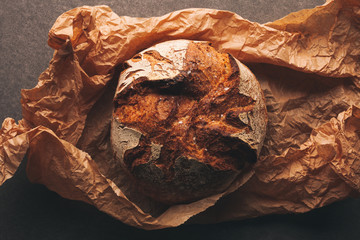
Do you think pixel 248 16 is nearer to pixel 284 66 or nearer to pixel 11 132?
pixel 284 66

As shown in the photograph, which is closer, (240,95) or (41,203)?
(240,95)

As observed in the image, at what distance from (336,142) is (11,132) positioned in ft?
3.30

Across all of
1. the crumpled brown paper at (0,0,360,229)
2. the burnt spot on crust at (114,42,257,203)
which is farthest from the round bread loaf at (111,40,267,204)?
the crumpled brown paper at (0,0,360,229)

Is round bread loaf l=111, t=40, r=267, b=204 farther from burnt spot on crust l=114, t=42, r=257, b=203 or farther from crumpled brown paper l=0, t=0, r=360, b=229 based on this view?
crumpled brown paper l=0, t=0, r=360, b=229

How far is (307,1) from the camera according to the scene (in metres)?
1.38

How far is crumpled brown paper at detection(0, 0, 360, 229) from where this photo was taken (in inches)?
43.3

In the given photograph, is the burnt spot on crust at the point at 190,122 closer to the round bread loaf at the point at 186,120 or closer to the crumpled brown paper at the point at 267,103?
the round bread loaf at the point at 186,120

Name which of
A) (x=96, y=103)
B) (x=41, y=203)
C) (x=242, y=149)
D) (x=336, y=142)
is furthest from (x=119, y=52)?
(x=336, y=142)

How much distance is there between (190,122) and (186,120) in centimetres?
1

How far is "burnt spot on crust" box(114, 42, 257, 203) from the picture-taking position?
1.01 meters

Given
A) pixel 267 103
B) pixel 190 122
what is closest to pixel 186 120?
pixel 190 122

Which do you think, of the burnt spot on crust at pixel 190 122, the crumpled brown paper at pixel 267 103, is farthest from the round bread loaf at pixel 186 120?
the crumpled brown paper at pixel 267 103

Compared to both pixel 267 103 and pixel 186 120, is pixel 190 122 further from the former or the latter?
pixel 267 103

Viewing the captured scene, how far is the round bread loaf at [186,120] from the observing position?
3.33 ft
